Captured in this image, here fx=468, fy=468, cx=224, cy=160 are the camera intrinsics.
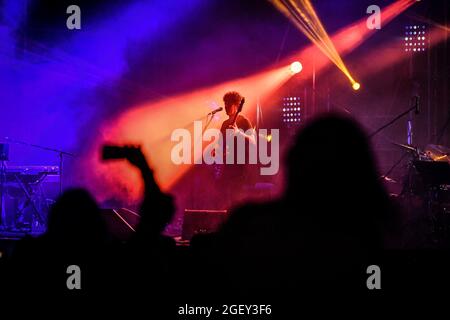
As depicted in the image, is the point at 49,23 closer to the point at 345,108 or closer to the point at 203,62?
the point at 203,62

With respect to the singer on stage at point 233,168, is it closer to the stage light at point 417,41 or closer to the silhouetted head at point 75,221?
the silhouetted head at point 75,221

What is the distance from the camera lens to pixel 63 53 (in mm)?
8102

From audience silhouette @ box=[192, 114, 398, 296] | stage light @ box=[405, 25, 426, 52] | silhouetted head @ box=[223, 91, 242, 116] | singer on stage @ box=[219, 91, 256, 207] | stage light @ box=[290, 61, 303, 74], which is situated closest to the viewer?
audience silhouette @ box=[192, 114, 398, 296]

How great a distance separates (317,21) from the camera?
8180 millimetres

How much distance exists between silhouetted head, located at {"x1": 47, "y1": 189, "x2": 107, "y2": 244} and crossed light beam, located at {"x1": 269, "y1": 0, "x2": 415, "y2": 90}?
6.60 m

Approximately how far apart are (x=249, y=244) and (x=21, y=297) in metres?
1.13

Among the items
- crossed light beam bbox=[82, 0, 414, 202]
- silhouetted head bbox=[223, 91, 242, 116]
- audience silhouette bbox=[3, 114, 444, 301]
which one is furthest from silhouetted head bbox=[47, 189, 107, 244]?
crossed light beam bbox=[82, 0, 414, 202]

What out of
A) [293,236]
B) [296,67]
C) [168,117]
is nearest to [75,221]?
[293,236]

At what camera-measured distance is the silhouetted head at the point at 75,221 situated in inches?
87.0

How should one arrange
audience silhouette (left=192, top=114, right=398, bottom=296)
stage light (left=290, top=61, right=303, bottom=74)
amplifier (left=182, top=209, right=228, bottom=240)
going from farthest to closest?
stage light (left=290, top=61, right=303, bottom=74)
amplifier (left=182, top=209, right=228, bottom=240)
audience silhouette (left=192, top=114, right=398, bottom=296)

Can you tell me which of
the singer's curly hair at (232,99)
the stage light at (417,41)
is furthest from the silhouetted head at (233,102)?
the stage light at (417,41)

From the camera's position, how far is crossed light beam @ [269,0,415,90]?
26.4 ft

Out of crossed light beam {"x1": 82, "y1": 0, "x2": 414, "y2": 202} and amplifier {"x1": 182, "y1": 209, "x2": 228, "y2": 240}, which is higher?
crossed light beam {"x1": 82, "y1": 0, "x2": 414, "y2": 202}

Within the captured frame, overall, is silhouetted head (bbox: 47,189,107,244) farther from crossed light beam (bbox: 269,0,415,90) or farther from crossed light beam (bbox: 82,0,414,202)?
crossed light beam (bbox: 269,0,415,90)
